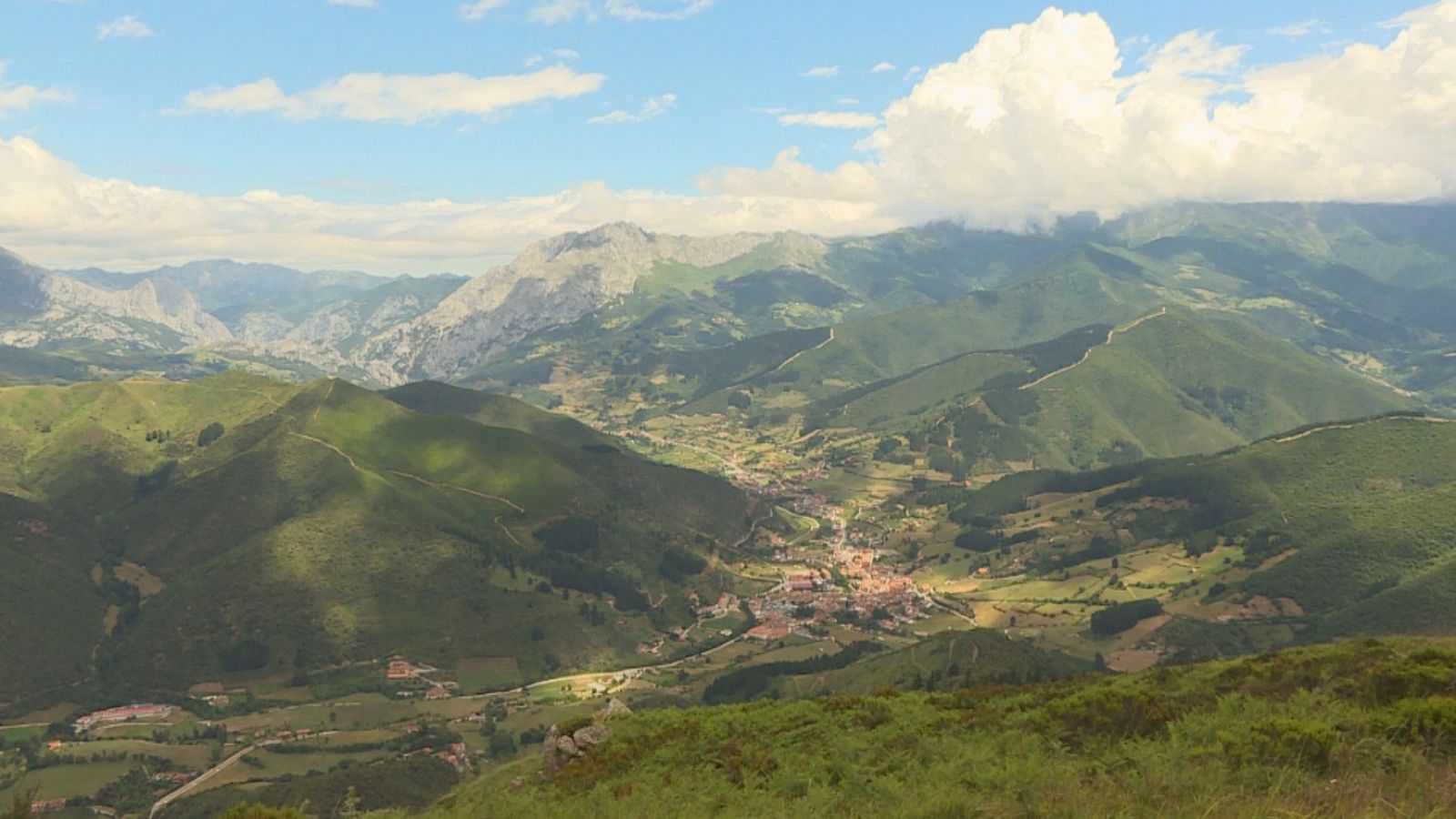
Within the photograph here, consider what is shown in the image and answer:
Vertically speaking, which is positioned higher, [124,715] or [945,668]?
[945,668]

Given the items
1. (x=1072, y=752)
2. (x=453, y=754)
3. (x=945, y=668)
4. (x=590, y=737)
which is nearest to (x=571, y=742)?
(x=590, y=737)

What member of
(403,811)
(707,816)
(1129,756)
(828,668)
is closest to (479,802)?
(403,811)

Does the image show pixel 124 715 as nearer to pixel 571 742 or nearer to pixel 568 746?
pixel 568 746

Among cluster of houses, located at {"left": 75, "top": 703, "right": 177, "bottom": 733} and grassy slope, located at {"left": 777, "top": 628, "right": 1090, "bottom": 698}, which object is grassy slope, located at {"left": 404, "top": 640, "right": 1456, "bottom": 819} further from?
cluster of houses, located at {"left": 75, "top": 703, "right": 177, "bottom": 733}

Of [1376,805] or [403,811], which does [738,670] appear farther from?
[1376,805]

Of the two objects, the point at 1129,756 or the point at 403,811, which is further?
the point at 403,811

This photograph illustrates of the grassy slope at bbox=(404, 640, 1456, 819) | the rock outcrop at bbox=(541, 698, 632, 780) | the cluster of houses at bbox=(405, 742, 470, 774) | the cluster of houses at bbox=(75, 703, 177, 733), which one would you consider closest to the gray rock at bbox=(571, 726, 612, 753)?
the rock outcrop at bbox=(541, 698, 632, 780)
